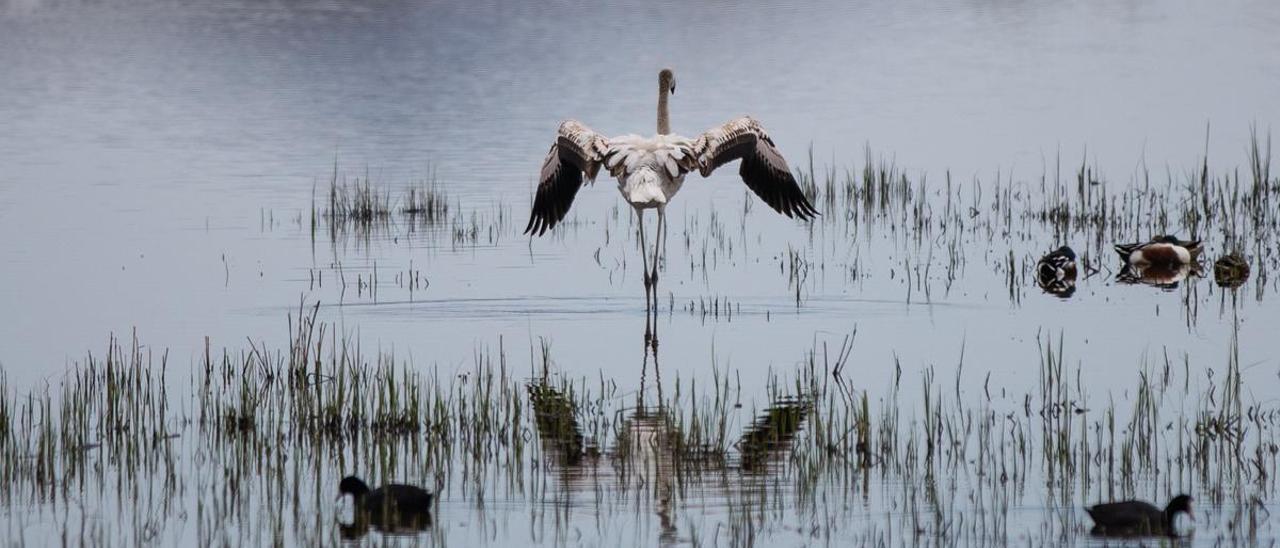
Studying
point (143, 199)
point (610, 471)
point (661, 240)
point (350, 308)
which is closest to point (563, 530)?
point (610, 471)

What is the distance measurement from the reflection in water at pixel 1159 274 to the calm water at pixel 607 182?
159 millimetres

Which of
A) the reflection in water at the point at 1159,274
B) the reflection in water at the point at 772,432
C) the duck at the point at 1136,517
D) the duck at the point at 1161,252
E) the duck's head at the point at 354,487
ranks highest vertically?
the duck at the point at 1161,252

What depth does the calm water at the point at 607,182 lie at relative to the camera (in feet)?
37.5

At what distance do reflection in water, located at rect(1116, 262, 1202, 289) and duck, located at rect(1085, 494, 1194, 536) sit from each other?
6.47 m

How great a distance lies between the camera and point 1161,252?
13.5m

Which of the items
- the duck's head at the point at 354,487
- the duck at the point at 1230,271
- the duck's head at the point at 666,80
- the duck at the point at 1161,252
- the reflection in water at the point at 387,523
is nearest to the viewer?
the reflection in water at the point at 387,523

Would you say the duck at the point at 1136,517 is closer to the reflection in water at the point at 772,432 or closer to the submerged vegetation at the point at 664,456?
the submerged vegetation at the point at 664,456

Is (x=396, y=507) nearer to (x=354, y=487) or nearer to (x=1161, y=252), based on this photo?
(x=354, y=487)

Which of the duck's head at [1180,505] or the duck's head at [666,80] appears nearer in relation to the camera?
the duck's head at [1180,505]

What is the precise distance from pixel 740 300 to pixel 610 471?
5.04 m

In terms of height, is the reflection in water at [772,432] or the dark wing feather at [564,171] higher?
the dark wing feather at [564,171]

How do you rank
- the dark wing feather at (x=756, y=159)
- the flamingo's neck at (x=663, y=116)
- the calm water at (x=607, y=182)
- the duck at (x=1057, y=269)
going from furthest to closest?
the flamingo's neck at (x=663, y=116)
the dark wing feather at (x=756, y=159)
the duck at (x=1057, y=269)
the calm water at (x=607, y=182)

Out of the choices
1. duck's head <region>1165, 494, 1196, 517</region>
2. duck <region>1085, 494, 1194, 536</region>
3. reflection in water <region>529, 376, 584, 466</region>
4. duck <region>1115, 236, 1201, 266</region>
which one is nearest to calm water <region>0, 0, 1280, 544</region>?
duck <region>1115, 236, 1201, 266</region>

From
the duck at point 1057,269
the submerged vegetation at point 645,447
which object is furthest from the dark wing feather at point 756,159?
the submerged vegetation at point 645,447
